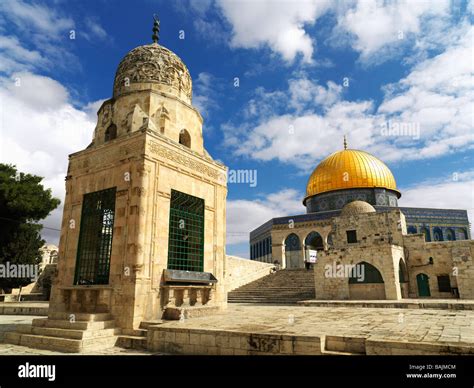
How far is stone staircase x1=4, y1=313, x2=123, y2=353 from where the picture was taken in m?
7.26

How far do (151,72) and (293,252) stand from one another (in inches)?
1066

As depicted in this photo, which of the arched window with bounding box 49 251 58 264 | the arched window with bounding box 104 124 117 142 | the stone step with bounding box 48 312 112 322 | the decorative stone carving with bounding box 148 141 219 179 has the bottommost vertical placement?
the stone step with bounding box 48 312 112 322

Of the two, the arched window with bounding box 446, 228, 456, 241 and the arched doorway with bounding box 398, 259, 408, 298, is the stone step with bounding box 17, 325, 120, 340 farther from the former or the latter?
the arched window with bounding box 446, 228, 456, 241

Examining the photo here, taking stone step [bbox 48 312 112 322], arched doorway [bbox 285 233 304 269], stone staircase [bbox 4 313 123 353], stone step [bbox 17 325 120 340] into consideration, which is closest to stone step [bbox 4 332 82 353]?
stone staircase [bbox 4 313 123 353]

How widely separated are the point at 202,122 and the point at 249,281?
53.7 ft

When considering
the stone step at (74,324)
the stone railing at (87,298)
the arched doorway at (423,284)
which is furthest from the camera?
the arched doorway at (423,284)

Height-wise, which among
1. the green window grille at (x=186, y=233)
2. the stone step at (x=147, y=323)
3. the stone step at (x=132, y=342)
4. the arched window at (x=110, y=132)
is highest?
the arched window at (x=110, y=132)

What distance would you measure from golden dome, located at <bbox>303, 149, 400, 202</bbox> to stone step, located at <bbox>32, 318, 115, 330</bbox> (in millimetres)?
30668

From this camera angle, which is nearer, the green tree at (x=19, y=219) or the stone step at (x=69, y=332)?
the stone step at (x=69, y=332)

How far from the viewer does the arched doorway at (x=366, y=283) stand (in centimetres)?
1827

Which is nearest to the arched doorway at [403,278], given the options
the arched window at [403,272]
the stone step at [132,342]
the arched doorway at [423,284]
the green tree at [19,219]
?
the arched window at [403,272]

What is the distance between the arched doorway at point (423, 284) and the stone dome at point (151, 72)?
18091 mm

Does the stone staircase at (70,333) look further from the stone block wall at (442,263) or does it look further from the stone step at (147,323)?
the stone block wall at (442,263)
